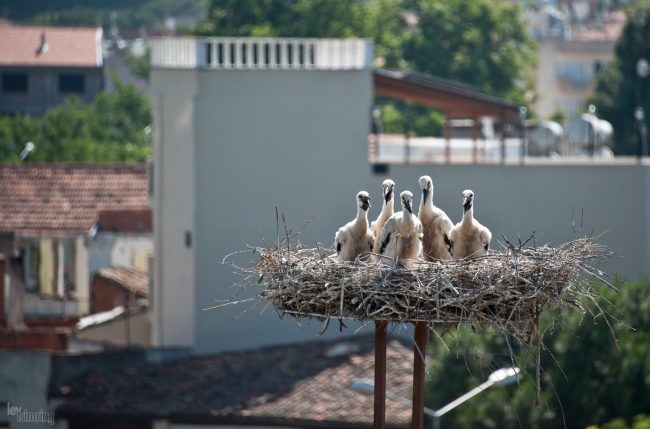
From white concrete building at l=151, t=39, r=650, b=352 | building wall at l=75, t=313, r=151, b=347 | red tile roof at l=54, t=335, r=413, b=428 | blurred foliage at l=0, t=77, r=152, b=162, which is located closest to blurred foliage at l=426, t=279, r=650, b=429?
red tile roof at l=54, t=335, r=413, b=428

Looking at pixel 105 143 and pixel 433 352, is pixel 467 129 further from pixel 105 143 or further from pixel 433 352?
pixel 105 143

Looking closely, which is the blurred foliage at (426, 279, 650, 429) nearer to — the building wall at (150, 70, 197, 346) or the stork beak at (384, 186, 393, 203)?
the building wall at (150, 70, 197, 346)

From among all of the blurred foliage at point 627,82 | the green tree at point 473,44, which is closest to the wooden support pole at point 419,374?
the blurred foliage at point 627,82

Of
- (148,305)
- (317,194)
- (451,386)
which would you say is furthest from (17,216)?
(451,386)

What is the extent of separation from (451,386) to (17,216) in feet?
63.6

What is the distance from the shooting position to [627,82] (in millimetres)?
61312

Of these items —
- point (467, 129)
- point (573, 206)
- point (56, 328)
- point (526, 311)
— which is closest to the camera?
point (526, 311)

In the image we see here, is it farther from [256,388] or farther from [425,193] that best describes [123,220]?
[425,193]

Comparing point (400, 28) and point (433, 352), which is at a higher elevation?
point (400, 28)

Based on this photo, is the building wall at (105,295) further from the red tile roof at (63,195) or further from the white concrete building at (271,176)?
the red tile roof at (63,195)

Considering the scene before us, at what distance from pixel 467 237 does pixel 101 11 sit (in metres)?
98.6

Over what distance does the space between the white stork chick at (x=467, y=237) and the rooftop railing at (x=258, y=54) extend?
750 inches

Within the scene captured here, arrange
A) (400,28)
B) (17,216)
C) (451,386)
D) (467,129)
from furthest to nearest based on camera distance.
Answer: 1. (400,28)
2. (17,216)
3. (467,129)
4. (451,386)

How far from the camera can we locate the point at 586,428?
2711 centimetres
